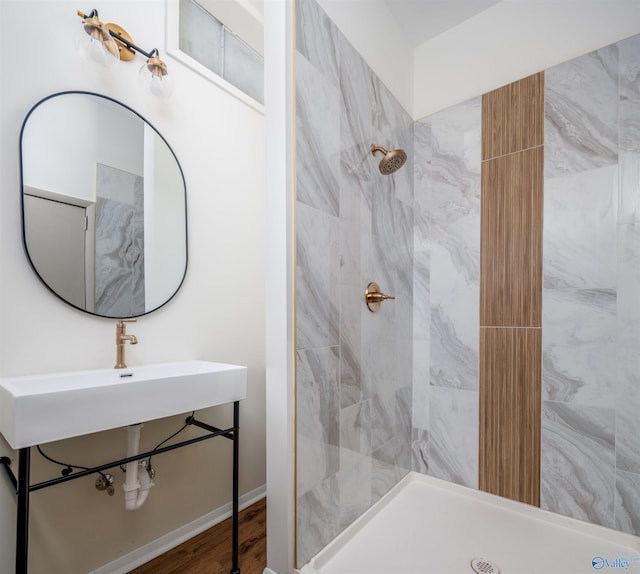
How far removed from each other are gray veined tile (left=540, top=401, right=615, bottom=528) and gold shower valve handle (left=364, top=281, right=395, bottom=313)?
91 centimetres

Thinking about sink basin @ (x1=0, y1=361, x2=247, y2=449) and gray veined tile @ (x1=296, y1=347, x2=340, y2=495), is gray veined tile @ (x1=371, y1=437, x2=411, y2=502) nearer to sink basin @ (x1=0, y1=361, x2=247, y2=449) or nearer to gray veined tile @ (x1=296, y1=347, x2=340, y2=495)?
gray veined tile @ (x1=296, y1=347, x2=340, y2=495)

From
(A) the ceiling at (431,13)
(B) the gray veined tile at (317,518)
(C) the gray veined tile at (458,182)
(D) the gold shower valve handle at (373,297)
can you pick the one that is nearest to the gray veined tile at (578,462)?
(C) the gray veined tile at (458,182)

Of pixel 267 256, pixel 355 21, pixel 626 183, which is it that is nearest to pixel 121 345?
pixel 267 256

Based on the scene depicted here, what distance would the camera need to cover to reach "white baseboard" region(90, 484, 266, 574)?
1.40m

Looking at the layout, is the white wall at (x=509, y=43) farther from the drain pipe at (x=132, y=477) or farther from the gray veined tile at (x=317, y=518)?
the drain pipe at (x=132, y=477)

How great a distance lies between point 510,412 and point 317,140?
62.0 inches

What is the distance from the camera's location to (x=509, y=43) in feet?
6.16

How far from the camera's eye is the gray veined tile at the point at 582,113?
62.6 inches

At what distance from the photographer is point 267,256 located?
1.35m

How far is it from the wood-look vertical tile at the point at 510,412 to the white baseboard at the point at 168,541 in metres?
1.28

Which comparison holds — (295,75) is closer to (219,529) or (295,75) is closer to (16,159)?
(16,159)

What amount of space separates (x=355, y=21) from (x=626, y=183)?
1396 mm

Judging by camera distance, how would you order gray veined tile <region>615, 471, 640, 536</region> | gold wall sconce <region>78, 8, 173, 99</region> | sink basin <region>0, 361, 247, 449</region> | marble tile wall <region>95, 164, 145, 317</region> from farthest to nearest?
gray veined tile <region>615, 471, 640, 536</region>
marble tile wall <region>95, 164, 145, 317</region>
gold wall sconce <region>78, 8, 173, 99</region>
sink basin <region>0, 361, 247, 449</region>

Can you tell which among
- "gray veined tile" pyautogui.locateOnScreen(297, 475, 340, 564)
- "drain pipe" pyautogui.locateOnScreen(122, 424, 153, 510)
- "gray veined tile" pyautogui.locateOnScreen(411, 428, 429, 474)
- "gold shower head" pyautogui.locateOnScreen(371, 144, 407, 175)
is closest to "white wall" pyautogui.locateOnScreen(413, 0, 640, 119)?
"gold shower head" pyautogui.locateOnScreen(371, 144, 407, 175)
